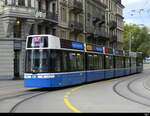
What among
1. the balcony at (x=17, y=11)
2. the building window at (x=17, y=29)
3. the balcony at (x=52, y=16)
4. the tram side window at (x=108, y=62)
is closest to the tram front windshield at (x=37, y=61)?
the tram side window at (x=108, y=62)

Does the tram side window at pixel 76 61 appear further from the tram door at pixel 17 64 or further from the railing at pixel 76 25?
the railing at pixel 76 25

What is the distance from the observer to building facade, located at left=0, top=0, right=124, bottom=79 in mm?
34344

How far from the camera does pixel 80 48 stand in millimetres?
22812

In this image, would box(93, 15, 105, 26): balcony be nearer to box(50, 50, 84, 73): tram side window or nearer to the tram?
the tram

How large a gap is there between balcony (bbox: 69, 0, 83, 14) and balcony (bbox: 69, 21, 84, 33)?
1767 millimetres

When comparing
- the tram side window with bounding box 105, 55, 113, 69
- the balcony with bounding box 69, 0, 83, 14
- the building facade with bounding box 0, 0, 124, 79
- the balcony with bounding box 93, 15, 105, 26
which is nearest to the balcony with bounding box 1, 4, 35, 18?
the building facade with bounding box 0, 0, 124, 79

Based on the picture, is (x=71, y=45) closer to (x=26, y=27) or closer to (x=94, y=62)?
(x=94, y=62)

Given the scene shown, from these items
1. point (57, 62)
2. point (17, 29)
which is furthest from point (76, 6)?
point (57, 62)

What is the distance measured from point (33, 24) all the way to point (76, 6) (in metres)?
12.0

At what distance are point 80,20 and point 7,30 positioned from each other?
18200 millimetres

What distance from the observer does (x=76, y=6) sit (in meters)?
46.8

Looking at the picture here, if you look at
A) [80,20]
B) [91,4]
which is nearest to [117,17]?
[91,4]

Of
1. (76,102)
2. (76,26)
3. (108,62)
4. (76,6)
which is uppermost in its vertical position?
(76,6)

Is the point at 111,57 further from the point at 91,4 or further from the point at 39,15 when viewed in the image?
the point at 91,4
